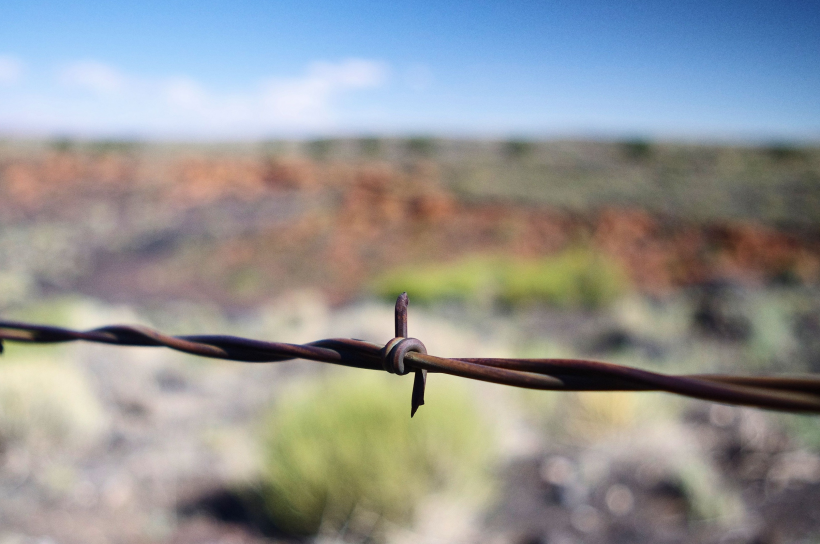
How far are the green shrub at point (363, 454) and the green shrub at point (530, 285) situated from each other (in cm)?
707

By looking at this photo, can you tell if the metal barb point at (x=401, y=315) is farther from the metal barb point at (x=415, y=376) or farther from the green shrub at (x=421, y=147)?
the green shrub at (x=421, y=147)

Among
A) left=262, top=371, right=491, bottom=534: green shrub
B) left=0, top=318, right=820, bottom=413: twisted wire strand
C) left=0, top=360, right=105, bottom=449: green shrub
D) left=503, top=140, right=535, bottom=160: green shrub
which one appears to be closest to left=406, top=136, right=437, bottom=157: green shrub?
left=503, top=140, right=535, bottom=160: green shrub

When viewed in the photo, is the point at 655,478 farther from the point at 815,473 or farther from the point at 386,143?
the point at 386,143

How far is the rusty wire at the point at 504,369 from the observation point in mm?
863

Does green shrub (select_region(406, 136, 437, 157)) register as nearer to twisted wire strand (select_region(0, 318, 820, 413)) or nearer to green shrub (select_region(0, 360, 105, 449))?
green shrub (select_region(0, 360, 105, 449))

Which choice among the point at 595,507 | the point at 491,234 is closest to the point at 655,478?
the point at 595,507

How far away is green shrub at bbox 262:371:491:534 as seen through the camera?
A: 3.05 m

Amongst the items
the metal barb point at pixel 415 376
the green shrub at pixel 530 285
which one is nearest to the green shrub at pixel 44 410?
the metal barb point at pixel 415 376

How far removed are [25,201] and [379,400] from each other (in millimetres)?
26837

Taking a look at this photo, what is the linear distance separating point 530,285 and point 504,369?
379 inches

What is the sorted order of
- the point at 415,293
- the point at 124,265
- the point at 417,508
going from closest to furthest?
the point at 417,508, the point at 415,293, the point at 124,265

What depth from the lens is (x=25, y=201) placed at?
24.8 metres

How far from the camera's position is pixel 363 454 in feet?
10.1

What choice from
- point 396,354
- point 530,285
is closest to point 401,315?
point 396,354
